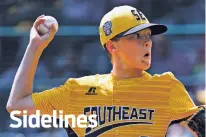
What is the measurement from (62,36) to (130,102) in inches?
92.5

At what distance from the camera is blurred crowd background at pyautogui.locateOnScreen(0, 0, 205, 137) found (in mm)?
5211

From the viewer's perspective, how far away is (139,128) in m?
3.05

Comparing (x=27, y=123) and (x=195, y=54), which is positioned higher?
(x=195, y=54)

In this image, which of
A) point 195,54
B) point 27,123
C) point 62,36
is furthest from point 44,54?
point 195,54

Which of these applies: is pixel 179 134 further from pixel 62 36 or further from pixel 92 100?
pixel 92 100

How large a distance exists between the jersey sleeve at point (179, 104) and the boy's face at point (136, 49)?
5.9 inches

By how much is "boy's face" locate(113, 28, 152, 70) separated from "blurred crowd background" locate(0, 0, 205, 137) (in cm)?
205

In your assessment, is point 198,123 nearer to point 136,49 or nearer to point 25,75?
point 136,49

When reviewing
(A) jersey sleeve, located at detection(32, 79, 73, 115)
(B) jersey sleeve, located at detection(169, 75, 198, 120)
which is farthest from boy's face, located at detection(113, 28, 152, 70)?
(A) jersey sleeve, located at detection(32, 79, 73, 115)

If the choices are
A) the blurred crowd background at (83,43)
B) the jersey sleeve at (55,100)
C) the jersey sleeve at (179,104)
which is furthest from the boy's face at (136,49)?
the blurred crowd background at (83,43)

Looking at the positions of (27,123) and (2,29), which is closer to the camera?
(27,123)

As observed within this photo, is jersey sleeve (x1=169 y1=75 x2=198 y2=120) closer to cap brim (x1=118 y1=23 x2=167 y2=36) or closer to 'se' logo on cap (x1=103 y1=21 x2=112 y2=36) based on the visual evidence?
cap brim (x1=118 y1=23 x2=167 y2=36)

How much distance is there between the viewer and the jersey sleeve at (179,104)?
3004 mm

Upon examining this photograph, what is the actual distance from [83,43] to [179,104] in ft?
7.70
